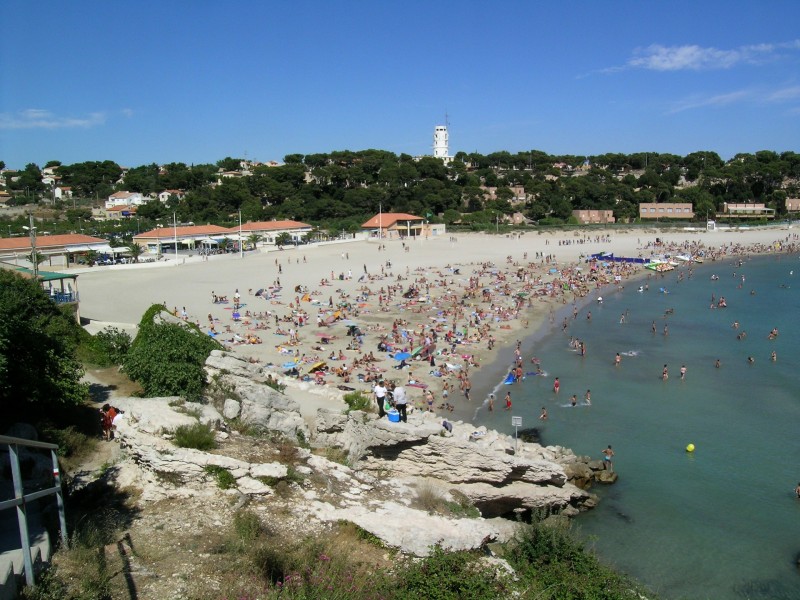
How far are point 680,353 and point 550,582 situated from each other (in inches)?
799

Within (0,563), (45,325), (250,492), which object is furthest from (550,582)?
(45,325)

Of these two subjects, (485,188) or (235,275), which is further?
(485,188)

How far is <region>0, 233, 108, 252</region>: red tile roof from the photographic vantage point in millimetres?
37713

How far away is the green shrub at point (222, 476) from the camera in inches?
312

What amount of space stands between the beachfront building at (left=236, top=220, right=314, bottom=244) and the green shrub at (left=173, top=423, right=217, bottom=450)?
47.4m

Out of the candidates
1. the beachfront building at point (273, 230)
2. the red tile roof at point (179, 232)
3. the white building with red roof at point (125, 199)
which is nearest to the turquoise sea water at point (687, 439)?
the beachfront building at point (273, 230)

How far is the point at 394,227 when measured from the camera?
64.9 meters

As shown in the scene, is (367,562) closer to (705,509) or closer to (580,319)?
(705,509)

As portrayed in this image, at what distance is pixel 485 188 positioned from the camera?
90.5m

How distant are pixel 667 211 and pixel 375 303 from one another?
66476mm

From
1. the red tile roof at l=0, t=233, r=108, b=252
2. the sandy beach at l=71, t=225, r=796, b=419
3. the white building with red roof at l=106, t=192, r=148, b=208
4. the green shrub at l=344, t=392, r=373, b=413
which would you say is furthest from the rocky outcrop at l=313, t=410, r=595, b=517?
the white building with red roof at l=106, t=192, r=148, b=208

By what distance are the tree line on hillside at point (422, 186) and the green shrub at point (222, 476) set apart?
60.4 m

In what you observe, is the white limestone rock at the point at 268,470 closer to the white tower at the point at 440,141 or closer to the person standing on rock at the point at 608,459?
the person standing on rock at the point at 608,459

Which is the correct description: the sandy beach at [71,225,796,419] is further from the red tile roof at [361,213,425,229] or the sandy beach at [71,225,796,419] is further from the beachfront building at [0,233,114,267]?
the red tile roof at [361,213,425,229]
